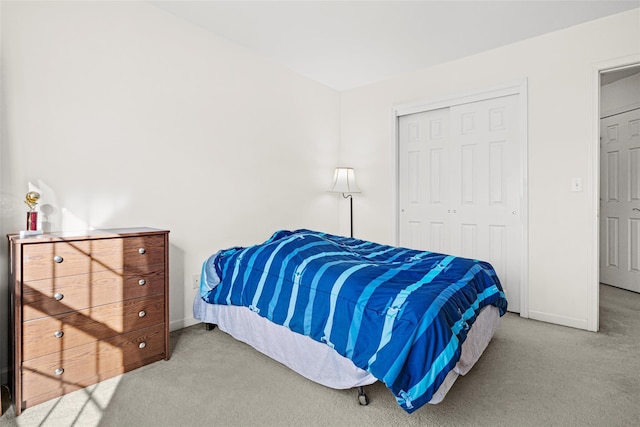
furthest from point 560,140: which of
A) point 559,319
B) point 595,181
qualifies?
point 559,319

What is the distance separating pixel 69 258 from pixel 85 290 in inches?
7.7

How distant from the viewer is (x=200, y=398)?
1.84 m

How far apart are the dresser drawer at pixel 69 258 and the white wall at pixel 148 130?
1.42 ft

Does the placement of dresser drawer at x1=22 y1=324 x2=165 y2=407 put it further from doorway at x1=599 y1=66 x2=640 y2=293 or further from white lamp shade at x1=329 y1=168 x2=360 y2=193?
doorway at x1=599 y1=66 x2=640 y2=293

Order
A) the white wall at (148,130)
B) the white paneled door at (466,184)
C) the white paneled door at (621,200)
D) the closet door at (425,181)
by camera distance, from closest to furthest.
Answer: the white wall at (148,130) → the white paneled door at (466,184) → the closet door at (425,181) → the white paneled door at (621,200)

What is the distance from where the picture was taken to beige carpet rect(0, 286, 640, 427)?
5.48 ft

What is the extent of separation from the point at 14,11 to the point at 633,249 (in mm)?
5958

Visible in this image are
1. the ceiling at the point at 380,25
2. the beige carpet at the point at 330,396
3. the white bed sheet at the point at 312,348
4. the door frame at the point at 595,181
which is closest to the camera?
the beige carpet at the point at 330,396

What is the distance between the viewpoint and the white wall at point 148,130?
81.5 inches

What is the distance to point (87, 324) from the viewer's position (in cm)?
191

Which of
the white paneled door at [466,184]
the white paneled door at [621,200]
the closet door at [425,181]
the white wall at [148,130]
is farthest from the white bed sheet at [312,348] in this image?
the white paneled door at [621,200]

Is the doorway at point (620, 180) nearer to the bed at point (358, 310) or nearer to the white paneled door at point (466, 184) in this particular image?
the white paneled door at point (466, 184)

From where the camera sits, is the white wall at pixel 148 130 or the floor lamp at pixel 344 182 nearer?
the white wall at pixel 148 130

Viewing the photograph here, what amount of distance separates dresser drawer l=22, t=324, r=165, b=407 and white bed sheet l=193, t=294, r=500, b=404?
19.3 inches
